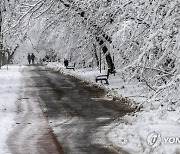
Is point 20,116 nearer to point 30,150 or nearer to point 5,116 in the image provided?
point 5,116

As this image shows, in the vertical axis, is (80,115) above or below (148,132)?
below

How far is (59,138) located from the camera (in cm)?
983

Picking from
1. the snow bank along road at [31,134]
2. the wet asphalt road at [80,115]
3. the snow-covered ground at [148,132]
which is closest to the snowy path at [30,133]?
the snow bank along road at [31,134]

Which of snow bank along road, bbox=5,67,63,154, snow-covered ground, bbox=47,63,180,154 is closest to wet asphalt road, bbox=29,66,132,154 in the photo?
snow bank along road, bbox=5,67,63,154

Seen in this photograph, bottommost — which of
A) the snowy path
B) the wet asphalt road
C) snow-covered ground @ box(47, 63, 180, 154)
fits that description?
the snowy path

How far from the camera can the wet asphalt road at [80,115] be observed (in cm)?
901

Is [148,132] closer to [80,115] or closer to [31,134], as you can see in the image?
[31,134]

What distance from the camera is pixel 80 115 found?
13.2 meters

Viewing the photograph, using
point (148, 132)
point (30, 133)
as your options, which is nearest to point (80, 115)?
point (30, 133)

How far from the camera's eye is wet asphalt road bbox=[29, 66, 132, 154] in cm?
901

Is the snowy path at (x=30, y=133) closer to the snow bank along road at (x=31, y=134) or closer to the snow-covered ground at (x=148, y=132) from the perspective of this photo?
the snow bank along road at (x=31, y=134)

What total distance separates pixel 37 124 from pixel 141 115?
299 centimetres

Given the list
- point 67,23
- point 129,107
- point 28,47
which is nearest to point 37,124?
point 129,107

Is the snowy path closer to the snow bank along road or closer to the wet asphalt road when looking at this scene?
the snow bank along road
